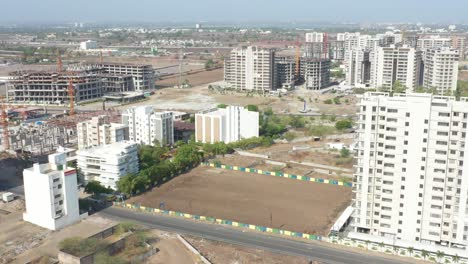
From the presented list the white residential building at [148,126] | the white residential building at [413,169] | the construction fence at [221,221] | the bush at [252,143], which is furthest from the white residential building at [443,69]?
the construction fence at [221,221]

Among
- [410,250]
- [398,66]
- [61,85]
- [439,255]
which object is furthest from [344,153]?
[61,85]

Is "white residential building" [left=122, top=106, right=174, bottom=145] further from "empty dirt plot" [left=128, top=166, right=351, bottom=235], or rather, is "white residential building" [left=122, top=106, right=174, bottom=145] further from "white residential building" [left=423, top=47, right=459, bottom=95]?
"white residential building" [left=423, top=47, right=459, bottom=95]

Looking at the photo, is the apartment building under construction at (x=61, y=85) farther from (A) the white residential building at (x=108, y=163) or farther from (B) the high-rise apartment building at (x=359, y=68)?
(B) the high-rise apartment building at (x=359, y=68)

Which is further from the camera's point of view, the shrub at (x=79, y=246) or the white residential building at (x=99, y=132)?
the white residential building at (x=99, y=132)

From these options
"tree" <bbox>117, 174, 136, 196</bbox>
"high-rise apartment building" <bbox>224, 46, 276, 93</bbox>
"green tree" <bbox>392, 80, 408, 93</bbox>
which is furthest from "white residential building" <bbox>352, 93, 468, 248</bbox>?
"high-rise apartment building" <bbox>224, 46, 276, 93</bbox>

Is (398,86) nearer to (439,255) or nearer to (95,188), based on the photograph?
(439,255)
